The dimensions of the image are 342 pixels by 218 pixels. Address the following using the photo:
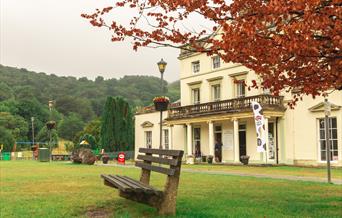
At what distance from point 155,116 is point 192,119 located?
7092 millimetres

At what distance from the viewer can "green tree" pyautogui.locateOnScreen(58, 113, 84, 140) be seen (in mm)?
90125

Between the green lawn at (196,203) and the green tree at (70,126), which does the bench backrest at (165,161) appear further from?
the green tree at (70,126)

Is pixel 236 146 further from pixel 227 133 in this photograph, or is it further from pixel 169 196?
pixel 169 196

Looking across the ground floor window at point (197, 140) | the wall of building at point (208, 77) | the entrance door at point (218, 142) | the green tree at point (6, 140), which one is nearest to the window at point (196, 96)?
the wall of building at point (208, 77)

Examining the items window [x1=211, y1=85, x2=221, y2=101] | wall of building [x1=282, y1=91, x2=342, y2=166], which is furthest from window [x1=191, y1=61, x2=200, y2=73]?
wall of building [x1=282, y1=91, x2=342, y2=166]

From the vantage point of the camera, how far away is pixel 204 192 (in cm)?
958

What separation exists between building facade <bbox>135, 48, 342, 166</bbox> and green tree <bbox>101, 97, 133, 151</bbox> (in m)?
6.08

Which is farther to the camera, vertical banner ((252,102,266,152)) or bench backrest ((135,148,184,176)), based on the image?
vertical banner ((252,102,266,152))

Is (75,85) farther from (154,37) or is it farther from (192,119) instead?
(154,37)

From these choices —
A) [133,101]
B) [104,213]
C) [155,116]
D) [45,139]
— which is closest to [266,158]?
[155,116]

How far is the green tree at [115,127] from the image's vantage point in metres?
46.0

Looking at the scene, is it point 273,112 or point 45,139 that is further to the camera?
point 45,139

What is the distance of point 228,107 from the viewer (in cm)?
2908

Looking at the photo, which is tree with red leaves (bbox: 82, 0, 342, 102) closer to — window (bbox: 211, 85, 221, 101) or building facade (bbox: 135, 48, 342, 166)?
building facade (bbox: 135, 48, 342, 166)
